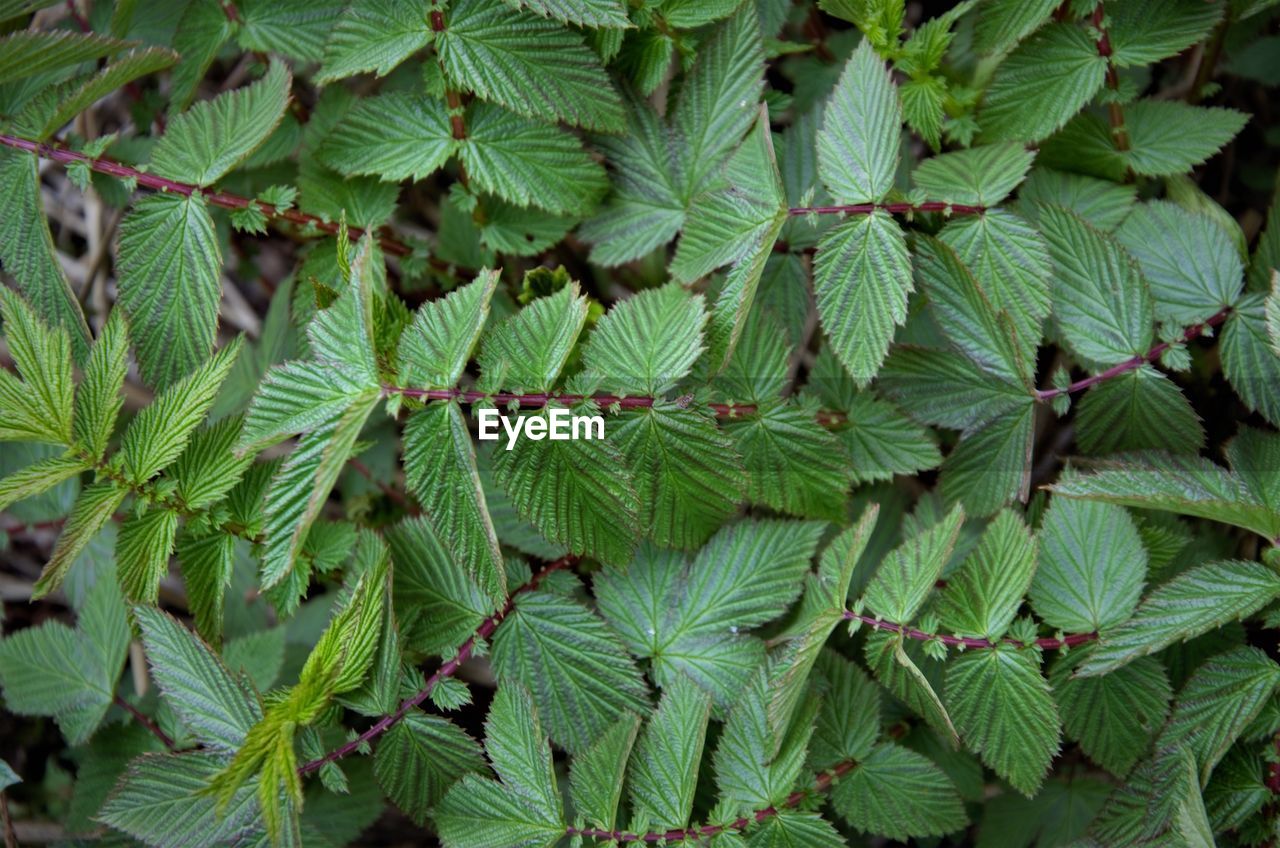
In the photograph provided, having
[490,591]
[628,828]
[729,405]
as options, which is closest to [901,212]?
[729,405]

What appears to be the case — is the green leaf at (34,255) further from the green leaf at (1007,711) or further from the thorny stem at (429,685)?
the green leaf at (1007,711)

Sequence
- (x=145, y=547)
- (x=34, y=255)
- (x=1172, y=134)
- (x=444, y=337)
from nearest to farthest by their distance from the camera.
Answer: (x=444, y=337), (x=145, y=547), (x=34, y=255), (x=1172, y=134)

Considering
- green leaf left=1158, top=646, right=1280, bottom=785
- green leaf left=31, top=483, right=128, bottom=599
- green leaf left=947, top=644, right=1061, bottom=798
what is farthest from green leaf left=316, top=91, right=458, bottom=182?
green leaf left=1158, top=646, right=1280, bottom=785

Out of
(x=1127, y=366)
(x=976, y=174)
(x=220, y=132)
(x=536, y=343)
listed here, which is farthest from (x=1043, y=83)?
(x=220, y=132)

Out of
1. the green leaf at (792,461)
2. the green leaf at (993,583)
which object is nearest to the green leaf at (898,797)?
the green leaf at (993,583)

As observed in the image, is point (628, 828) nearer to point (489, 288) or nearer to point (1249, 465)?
point (489, 288)

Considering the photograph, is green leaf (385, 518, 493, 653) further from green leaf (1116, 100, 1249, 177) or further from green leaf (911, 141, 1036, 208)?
green leaf (1116, 100, 1249, 177)

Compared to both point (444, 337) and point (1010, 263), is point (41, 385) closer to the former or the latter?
point (444, 337)
